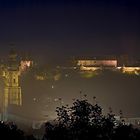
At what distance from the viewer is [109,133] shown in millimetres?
7930

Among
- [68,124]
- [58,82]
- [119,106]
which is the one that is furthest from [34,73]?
[68,124]

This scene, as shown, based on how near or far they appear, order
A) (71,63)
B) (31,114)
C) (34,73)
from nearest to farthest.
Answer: (31,114), (34,73), (71,63)

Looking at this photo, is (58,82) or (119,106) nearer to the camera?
(119,106)

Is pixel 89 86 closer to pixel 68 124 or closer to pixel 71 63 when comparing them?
pixel 71 63

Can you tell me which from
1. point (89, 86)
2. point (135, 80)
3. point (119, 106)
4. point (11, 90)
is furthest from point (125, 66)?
point (11, 90)

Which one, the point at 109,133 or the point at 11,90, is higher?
the point at 11,90

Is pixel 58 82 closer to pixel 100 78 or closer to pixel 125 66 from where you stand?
pixel 100 78

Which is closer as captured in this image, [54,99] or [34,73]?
[54,99]

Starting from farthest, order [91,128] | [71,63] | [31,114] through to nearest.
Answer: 1. [71,63]
2. [31,114]
3. [91,128]

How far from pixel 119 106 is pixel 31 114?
10483 mm

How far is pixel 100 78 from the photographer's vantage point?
163ft

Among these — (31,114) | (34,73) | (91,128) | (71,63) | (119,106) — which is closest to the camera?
(91,128)

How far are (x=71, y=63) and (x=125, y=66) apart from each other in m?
6.27

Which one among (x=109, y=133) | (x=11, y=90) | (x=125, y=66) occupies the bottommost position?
(x=109, y=133)
